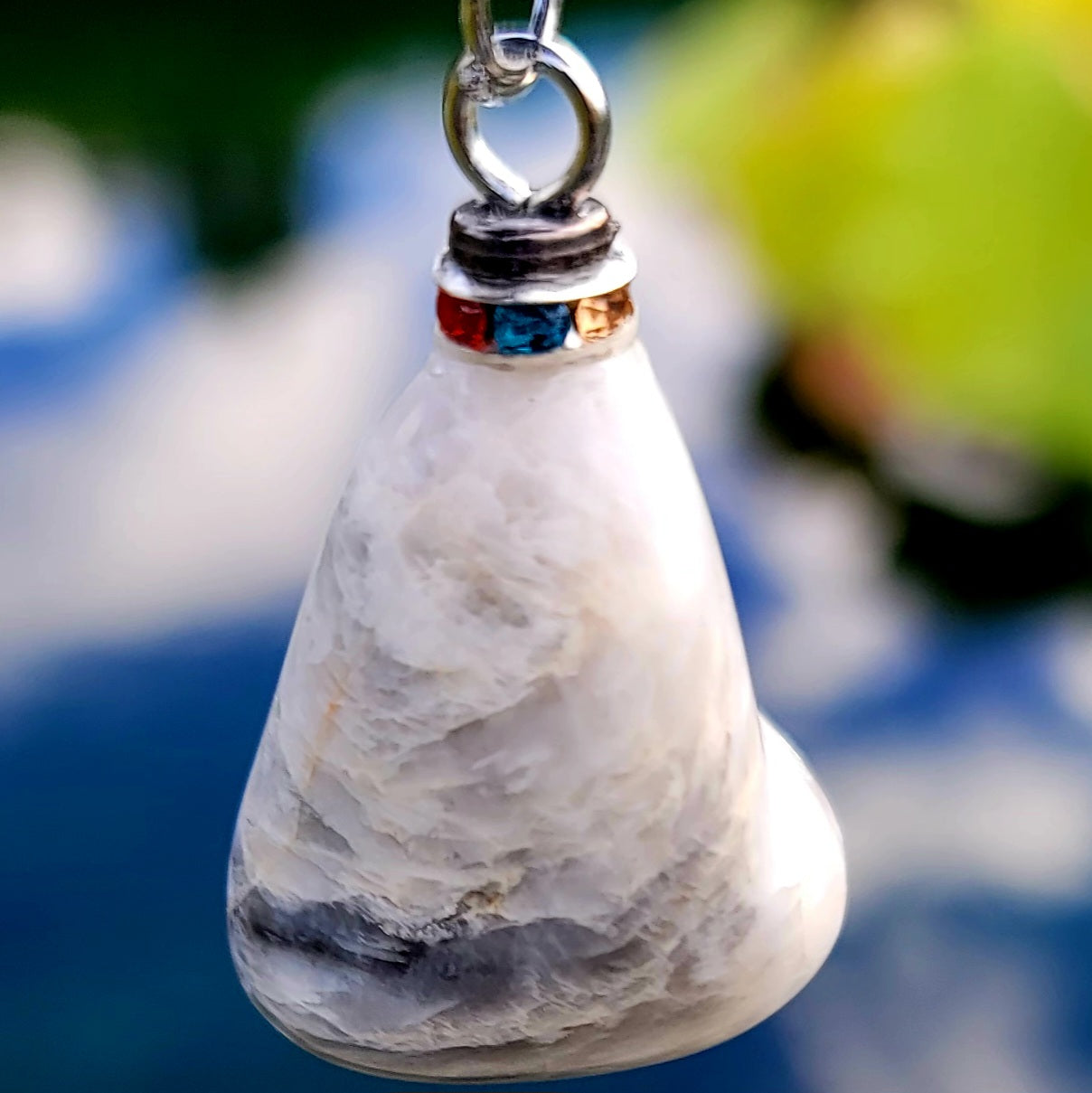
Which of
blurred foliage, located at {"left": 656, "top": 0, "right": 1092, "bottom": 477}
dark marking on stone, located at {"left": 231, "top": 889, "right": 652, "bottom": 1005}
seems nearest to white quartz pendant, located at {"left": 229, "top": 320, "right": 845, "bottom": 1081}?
dark marking on stone, located at {"left": 231, "top": 889, "right": 652, "bottom": 1005}

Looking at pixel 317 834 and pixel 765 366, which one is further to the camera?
pixel 765 366

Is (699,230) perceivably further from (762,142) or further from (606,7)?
(606,7)

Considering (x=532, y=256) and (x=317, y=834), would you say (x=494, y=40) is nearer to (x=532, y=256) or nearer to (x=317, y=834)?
(x=532, y=256)

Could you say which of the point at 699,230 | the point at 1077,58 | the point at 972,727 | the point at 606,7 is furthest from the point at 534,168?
the point at 972,727

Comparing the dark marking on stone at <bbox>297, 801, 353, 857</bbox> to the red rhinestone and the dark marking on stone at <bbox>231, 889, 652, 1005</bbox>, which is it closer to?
the dark marking on stone at <bbox>231, 889, 652, 1005</bbox>

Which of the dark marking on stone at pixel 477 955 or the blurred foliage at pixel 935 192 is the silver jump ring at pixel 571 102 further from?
the blurred foliage at pixel 935 192

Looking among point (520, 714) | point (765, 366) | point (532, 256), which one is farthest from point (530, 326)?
point (765, 366)

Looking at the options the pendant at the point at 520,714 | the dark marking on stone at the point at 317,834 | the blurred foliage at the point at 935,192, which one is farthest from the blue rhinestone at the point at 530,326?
the blurred foliage at the point at 935,192
